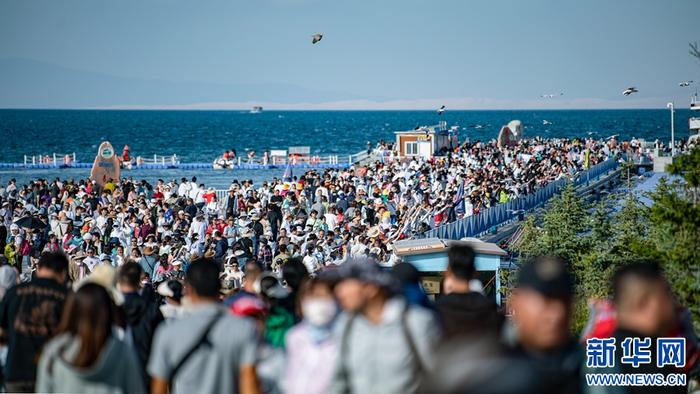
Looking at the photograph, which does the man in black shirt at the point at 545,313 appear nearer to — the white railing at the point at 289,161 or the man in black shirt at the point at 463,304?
the man in black shirt at the point at 463,304

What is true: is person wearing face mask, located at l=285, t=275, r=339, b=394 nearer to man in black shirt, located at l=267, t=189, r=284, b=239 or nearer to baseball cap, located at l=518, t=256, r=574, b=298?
baseball cap, located at l=518, t=256, r=574, b=298

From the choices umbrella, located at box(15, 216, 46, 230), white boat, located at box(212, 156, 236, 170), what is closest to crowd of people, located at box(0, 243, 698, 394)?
umbrella, located at box(15, 216, 46, 230)

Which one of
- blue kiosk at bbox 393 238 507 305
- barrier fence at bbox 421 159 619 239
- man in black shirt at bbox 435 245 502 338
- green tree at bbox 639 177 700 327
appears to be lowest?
barrier fence at bbox 421 159 619 239

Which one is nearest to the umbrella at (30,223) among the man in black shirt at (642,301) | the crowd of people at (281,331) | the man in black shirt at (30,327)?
the crowd of people at (281,331)

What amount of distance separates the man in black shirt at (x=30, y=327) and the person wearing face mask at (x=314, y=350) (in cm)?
215

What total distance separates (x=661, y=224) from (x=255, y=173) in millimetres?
42748

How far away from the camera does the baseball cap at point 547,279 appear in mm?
4035

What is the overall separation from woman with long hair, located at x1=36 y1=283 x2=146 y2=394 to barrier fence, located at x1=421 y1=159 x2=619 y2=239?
14685 mm

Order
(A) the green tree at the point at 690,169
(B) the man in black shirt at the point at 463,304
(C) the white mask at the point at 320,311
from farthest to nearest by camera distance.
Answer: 1. (A) the green tree at the point at 690,169
2. (B) the man in black shirt at the point at 463,304
3. (C) the white mask at the point at 320,311

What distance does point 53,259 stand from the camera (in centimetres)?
713

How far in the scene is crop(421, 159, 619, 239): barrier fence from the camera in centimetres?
2084

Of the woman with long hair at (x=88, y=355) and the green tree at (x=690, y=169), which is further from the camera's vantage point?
the green tree at (x=690, y=169)

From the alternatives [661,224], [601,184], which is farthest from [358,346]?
[601,184]

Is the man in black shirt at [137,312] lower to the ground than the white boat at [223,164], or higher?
higher
